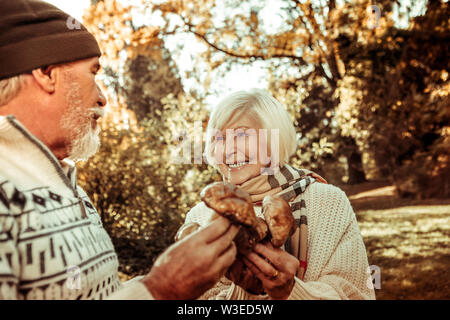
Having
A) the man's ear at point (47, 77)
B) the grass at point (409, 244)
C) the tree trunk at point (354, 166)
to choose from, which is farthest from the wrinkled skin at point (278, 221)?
the tree trunk at point (354, 166)

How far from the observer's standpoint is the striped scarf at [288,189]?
2014 mm

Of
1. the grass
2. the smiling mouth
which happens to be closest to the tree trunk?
the grass

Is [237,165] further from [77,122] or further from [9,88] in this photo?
[9,88]

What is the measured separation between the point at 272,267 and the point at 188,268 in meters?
0.44

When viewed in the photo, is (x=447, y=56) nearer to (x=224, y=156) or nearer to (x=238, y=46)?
(x=238, y=46)

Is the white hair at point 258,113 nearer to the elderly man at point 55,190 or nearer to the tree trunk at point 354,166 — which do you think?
the elderly man at point 55,190

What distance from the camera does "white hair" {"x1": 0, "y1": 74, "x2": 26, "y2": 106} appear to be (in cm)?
142

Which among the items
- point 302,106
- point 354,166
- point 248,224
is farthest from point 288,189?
point 354,166

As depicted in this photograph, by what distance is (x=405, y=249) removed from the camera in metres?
7.79

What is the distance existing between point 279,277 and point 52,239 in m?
0.87

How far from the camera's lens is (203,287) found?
1179mm

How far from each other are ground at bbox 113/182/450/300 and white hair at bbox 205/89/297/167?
433 centimetres

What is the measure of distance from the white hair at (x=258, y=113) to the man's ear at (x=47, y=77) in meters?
1.01

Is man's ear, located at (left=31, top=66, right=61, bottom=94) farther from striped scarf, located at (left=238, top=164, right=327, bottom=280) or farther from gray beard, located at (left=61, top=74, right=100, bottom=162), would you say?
striped scarf, located at (left=238, top=164, right=327, bottom=280)
